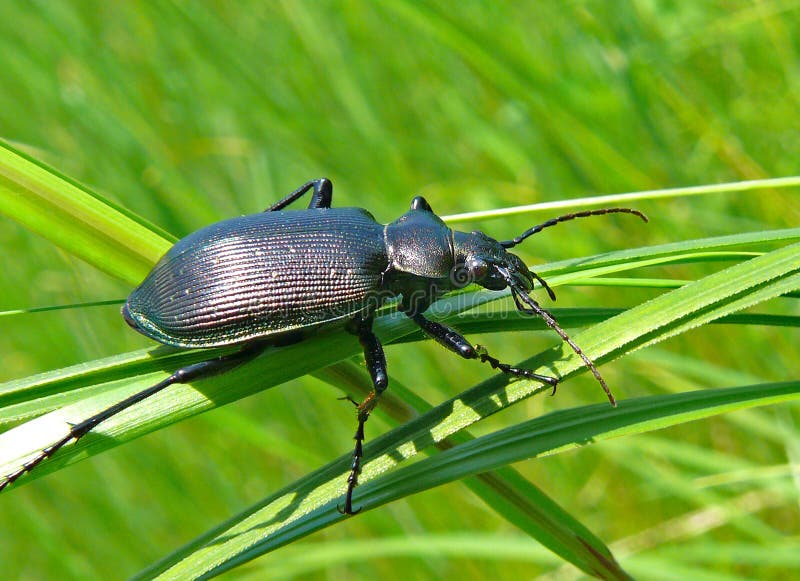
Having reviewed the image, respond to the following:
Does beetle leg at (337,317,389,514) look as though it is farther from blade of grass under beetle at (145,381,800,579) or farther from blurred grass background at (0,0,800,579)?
blurred grass background at (0,0,800,579)

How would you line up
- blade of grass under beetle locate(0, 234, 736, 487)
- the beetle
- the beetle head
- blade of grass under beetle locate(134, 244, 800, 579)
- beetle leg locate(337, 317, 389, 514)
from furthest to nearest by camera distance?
the beetle head, the beetle, beetle leg locate(337, 317, 389, 514), blade of grass under beetle locate(0, 234, 736, 487), blade of grass under beetle locate(134, 244, 800, 579)

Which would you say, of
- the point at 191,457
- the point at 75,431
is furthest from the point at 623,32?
the point at 191,457

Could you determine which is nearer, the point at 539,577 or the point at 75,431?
the point at 75,431

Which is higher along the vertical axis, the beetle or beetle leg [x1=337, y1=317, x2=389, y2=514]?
the beetle

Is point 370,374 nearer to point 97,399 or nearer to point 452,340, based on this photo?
point 452,340

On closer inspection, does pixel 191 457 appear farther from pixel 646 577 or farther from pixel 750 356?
pixel 750 356

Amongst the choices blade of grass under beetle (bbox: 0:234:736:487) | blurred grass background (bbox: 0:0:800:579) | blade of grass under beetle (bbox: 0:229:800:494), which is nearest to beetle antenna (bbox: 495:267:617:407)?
blade of grass under beetle (bbox: 0:234:736:487)

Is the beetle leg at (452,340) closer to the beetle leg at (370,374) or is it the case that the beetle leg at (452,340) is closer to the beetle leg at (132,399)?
the beetle leg at (370,374)

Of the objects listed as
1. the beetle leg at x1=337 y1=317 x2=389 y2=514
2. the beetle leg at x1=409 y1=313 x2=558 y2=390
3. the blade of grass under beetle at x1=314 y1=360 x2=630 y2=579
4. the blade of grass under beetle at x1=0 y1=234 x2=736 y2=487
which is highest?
the beetle leg at x1=409 y1=313 x2=558 y2=390
